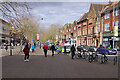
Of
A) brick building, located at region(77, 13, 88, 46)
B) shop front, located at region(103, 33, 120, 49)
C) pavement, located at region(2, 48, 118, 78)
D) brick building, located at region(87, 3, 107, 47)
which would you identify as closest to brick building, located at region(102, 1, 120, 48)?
shop front, located at region(103, 33, 120, 49)

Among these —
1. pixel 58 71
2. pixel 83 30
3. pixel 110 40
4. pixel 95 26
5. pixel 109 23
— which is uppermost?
pixel 109 23

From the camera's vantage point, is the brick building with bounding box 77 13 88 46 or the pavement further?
the brick building with bounding box 77 13 88 46

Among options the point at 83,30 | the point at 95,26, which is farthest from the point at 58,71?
the point at 83,30

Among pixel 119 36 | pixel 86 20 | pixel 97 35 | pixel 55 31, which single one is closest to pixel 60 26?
pixel 55 31

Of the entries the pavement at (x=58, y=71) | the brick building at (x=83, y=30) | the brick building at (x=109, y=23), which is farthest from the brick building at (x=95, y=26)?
the pavement at (x=58, y=71)

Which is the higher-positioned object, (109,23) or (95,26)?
(109,23)

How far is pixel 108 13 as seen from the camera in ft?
120

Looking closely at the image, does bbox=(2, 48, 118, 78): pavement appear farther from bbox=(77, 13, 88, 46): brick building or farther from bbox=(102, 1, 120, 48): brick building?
bbox=(77, 13, 88, 46): brick building

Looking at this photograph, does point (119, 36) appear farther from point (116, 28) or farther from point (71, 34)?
point (71, 34)

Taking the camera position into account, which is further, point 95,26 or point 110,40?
point 95,26

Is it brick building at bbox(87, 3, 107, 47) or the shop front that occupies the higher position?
brick building at bbox(87, 3, 107, 47)

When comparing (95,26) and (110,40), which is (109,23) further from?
(95,26)

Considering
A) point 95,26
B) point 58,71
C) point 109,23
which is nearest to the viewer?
point 58,71

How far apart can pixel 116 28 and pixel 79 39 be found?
1024 inches
